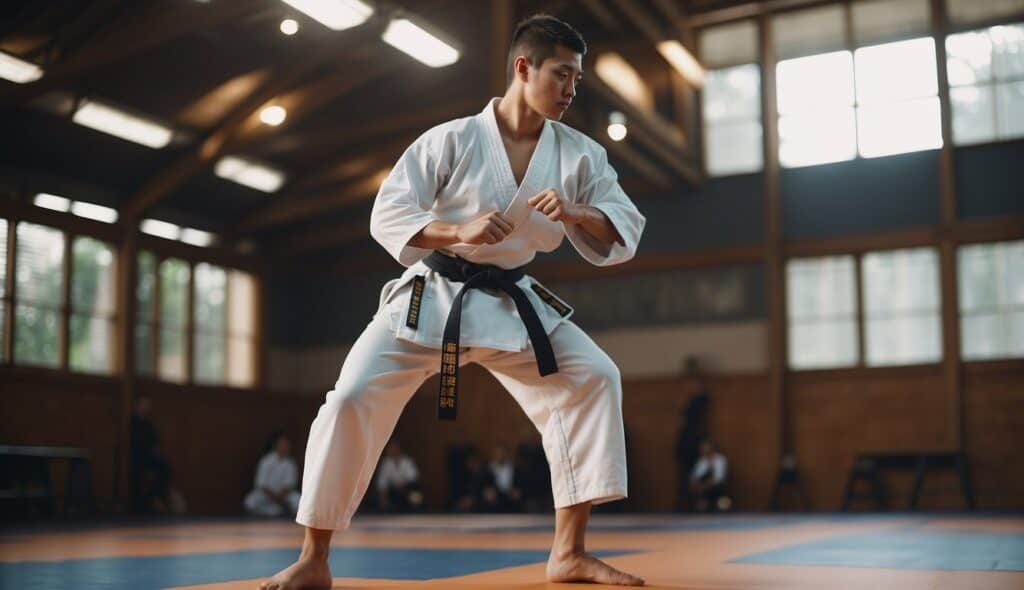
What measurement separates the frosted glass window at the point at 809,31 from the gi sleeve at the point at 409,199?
1074 cm

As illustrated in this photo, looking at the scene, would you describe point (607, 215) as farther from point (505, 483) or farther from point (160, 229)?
point (160, 229)

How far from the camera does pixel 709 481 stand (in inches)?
471

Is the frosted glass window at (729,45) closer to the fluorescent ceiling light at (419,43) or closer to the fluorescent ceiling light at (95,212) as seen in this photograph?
the fluorescent ceiling light at (419,43)

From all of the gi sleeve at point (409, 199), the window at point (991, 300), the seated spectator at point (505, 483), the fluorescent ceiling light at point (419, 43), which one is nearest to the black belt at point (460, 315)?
the gi sleeve at point (409, 199)

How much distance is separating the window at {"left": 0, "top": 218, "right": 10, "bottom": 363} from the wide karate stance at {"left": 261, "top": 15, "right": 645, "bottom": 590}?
9.23 m

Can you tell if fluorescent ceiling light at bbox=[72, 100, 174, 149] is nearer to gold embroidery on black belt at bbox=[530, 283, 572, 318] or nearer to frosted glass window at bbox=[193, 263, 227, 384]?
frosted glass window at bbox=[193, 263, 227, 384]

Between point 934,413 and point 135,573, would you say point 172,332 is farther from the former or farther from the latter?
point 135,573

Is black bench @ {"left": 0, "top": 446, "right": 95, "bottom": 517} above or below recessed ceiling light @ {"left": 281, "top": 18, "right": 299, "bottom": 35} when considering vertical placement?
below

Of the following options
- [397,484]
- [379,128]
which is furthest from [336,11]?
[397,484]

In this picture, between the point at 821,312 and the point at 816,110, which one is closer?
the point at 821,312

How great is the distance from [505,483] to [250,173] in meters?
5.00

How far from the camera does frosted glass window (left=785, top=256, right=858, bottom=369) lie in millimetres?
12188

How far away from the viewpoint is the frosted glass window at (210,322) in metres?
13.5

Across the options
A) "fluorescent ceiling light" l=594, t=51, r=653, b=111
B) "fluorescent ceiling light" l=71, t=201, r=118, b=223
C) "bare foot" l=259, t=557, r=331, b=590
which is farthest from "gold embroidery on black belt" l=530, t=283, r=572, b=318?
"fluorescent ceiling light" l=71, t=201, r=118, b=223
